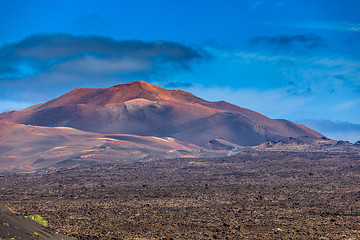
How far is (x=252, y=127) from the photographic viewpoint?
119500 mm

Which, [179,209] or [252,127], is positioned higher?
[252,127]

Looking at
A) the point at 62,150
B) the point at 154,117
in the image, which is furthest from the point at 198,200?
the point at 154,117

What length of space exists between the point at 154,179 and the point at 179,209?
1712 centimetres

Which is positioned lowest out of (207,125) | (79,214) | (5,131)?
(79,214)

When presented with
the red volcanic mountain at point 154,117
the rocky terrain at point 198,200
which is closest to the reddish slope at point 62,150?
the rocky terrain at point 198,200

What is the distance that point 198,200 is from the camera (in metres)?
28.3

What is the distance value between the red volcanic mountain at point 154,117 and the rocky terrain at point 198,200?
60.1 m

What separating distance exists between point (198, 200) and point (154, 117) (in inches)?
3961

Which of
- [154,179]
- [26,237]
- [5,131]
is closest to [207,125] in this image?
[5,131]

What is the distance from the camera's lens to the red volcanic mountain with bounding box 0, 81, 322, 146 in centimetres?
11681

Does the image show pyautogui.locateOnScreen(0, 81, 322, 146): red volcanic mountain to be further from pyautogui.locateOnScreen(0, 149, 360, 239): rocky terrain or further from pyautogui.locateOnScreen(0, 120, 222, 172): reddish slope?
pyautogui.locateOnScreen(0, 149, 360, 239): rocky terrain

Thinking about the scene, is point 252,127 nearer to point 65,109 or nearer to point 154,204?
point 65,109

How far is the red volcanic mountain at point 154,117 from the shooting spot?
116812 mm

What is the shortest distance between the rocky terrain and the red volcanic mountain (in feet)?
197
